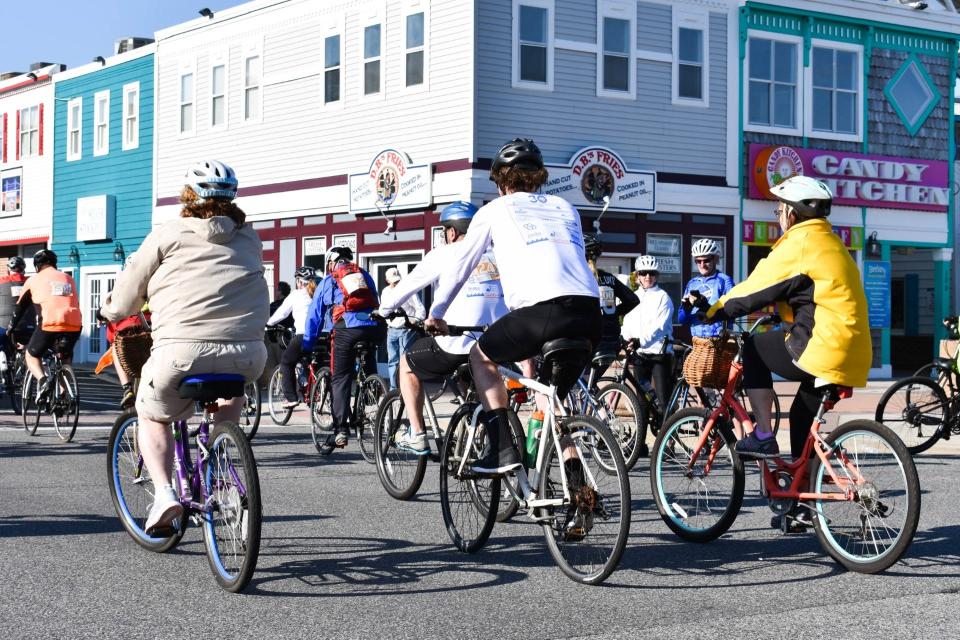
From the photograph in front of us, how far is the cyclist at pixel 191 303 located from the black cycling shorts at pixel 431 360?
5.71 feet

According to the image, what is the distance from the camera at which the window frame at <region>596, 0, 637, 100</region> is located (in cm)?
2355

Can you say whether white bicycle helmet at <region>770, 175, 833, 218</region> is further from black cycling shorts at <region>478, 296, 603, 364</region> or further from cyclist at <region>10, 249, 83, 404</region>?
cyclist at <region>10, 249, 83, 404</region>

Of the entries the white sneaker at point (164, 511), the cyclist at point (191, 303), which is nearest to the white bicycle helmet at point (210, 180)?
the cyclist at point (191, 303)

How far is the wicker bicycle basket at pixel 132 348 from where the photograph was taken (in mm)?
8213

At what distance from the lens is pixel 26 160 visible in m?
35.8

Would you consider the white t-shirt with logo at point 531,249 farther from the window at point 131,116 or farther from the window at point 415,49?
the window at point 131,116

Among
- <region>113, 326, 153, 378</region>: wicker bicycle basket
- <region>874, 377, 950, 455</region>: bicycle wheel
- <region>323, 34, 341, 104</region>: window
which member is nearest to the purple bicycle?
<region>113, 326, 153, 378</region>: wicker bicycle basket

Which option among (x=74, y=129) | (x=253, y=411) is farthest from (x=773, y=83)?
(x=74, y=129)

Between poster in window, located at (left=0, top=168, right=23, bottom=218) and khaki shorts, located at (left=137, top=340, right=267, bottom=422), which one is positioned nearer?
khaki shorts, located at (left=137, top=340, right=267, bottom=422)

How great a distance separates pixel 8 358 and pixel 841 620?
43.7 ft

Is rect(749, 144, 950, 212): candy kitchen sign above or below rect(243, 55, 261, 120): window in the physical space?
below

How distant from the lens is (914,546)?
6.86 meters

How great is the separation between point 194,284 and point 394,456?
323cm

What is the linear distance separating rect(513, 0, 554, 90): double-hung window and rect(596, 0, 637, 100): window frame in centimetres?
104
